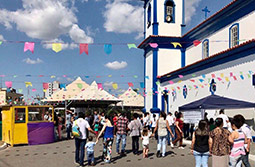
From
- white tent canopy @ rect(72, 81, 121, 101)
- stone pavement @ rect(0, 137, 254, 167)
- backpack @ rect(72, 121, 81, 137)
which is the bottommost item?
stone pavement @ rect(0, 137, 254, 167)

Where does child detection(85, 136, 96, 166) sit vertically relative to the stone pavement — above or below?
above

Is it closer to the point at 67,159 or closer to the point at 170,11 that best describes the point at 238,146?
the point at 67,159

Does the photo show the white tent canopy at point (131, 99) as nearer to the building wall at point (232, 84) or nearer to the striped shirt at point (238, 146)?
the building wall at point (232, 84)

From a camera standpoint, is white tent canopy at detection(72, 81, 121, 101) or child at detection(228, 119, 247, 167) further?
white tent canopy at detection(72, 81, 121, 101)

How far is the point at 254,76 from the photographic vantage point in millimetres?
13039

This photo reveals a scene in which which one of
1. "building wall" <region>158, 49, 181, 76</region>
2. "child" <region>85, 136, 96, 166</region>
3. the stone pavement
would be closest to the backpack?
"child" <region>85, 136, 96, 166</region>

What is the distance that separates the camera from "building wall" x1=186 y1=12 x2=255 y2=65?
53.2ft

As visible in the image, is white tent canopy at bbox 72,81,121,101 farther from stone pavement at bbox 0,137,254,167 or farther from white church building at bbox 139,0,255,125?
stone pavement at bbox 0,137,254,167

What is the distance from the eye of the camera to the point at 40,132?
1325 centimetres

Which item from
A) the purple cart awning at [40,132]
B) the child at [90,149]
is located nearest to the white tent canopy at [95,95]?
the purple cart awning at [40,132]

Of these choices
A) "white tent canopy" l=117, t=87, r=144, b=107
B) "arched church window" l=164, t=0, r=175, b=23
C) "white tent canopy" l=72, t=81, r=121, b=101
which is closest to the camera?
"arched church window" l=164, t=0, r=175, b=23

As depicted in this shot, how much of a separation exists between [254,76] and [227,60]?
2440mm

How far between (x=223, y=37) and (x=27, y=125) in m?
13.8

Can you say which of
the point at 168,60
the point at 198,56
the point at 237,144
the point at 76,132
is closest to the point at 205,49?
the point at 198,56
